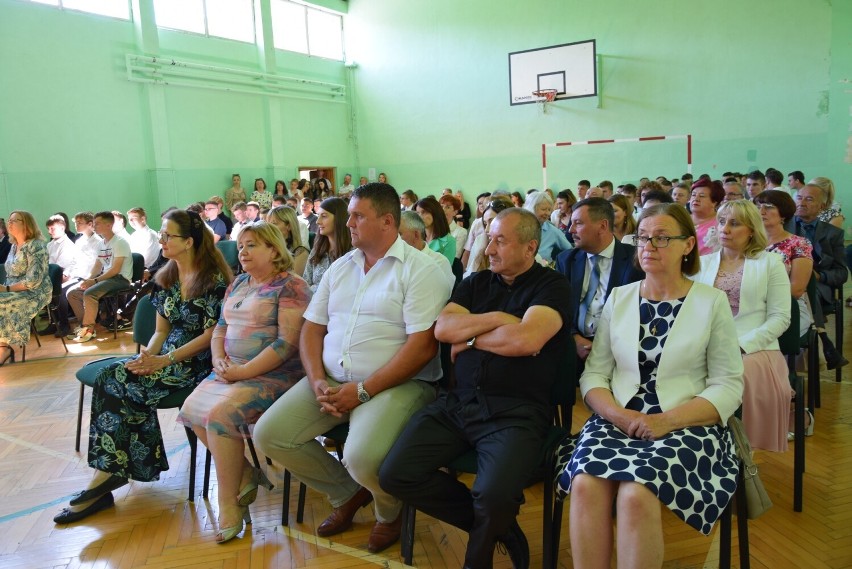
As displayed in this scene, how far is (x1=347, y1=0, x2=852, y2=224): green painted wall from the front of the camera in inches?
382

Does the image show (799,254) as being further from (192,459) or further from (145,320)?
(145,320)

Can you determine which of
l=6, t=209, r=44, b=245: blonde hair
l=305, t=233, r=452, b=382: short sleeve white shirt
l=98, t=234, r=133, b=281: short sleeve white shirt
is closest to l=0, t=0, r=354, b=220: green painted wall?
l=98, t=234, r=133, b=281: short sleeve white shirt

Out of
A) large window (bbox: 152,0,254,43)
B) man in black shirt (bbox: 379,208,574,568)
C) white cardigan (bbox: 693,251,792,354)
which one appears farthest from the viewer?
large window (bbox: 152,0,254,43)

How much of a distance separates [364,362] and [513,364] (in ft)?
2.16

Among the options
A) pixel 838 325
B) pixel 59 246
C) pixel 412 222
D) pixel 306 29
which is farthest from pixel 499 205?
pixel 306 29

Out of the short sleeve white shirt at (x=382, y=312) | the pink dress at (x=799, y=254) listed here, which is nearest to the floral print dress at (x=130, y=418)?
the short sleeve white shirt at (x=382, y=312)

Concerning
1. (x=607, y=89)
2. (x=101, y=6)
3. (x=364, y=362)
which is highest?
(x=101, y=6)

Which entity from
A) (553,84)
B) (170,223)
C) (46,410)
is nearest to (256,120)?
(553,84)

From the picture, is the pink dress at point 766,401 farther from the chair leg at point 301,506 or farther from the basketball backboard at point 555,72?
the basketball backboard at point 555,72

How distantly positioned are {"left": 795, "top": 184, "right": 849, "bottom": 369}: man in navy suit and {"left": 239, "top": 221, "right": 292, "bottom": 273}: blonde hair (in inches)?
138

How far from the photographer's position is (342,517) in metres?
2.66

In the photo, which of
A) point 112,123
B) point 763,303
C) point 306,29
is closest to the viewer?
point 763,303

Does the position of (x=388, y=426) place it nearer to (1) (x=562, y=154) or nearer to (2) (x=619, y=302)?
(2) (x=619, y=302)

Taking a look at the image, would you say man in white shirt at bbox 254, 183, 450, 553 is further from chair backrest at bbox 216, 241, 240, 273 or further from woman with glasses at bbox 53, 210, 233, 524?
chair backrest at bbox 216, 241, 240, 273
